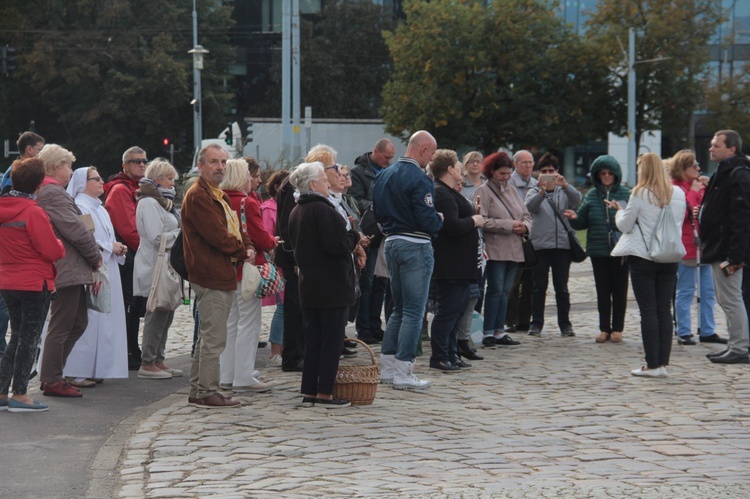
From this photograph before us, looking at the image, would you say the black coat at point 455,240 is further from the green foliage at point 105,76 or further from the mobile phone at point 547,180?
the green foliage at point 105,76

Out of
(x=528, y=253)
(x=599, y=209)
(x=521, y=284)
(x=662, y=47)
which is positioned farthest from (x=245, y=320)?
(x=662, y=47)

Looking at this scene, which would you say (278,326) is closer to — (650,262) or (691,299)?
(650,262)

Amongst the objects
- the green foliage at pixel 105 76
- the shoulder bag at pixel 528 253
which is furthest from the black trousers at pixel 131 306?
the green foliage at pixel 105 76

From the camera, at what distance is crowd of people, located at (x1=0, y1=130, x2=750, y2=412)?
342 inches

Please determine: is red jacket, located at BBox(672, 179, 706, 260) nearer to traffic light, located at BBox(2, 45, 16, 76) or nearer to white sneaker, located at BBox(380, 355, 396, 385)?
white sneaker, located at BBox(380, 355, 396, 385)

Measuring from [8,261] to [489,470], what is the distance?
3.84 m

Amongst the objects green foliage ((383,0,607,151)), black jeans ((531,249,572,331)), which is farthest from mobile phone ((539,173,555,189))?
green foliage ((383,0,607,151))

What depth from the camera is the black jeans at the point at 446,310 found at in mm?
10367

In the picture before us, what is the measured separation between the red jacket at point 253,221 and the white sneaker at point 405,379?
1437mm

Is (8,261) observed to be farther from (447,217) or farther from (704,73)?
(704,73)

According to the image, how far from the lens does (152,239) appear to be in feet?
34.2

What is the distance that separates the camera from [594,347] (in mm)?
12398

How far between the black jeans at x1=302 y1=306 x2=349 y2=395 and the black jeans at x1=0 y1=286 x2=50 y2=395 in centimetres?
193

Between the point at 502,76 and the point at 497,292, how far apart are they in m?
43.2
